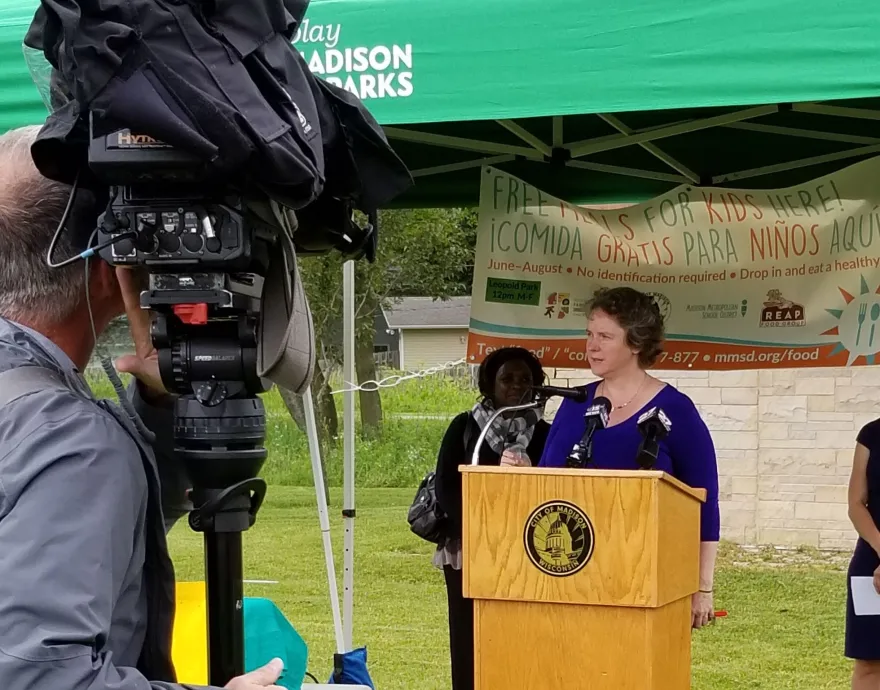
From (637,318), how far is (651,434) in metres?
0.69

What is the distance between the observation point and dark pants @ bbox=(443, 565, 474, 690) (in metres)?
4.83

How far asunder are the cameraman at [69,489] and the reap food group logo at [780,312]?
3727mm

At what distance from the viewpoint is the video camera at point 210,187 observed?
1186 mm

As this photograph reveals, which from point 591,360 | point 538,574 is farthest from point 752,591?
point 538,574

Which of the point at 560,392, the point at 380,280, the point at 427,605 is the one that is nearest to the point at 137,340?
the point at 560,392

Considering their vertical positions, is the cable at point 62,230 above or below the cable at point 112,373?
above

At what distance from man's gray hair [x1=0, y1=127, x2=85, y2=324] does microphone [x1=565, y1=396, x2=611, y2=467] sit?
82.8 inches

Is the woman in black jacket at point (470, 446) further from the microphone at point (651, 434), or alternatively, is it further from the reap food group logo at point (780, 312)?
the microphone at point (651, 434)

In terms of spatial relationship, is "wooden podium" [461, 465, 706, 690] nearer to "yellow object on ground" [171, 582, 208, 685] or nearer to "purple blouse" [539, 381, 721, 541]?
"purple blouse" [539, 381, 721, 541]

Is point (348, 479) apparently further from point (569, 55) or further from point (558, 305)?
point (569, 55)

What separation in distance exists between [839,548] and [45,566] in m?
9.10

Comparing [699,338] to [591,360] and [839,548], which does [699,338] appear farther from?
[839,548]

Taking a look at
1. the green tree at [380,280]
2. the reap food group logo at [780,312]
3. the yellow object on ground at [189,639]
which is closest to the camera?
the yellow object on ground at [189,639]

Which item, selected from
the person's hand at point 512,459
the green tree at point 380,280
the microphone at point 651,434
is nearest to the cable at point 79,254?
the microphone at point 651,434
